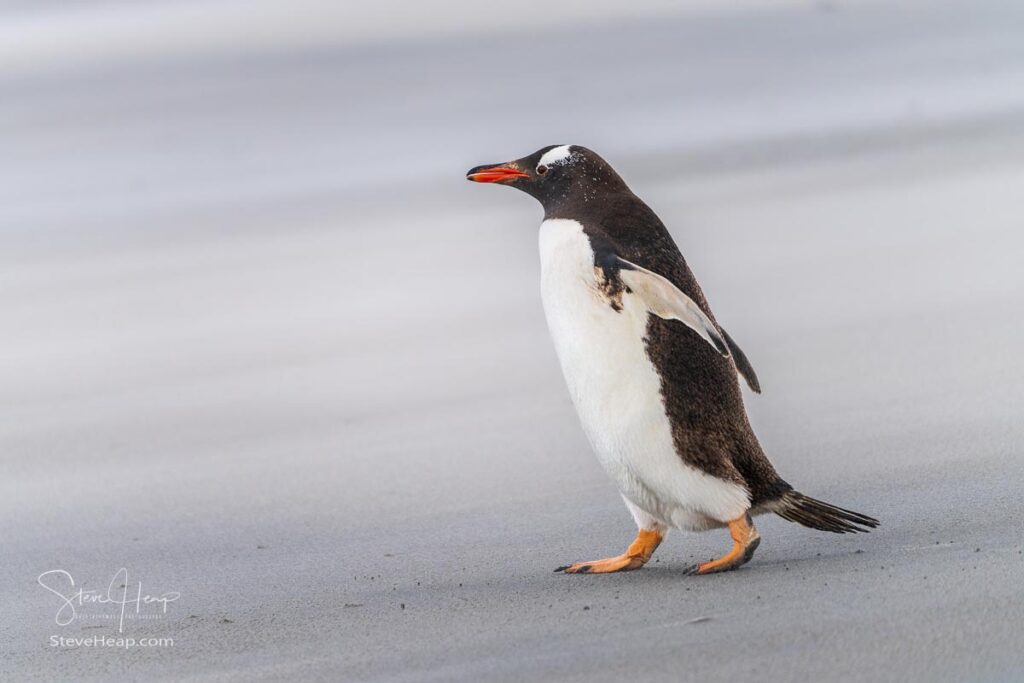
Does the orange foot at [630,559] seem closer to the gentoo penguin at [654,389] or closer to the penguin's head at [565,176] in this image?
the gentoo penguin at [654,389]

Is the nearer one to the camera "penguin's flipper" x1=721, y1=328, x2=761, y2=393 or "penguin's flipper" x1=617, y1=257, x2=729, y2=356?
"penguin's flipper" x1=617, y1=257, x2=729, y2=356

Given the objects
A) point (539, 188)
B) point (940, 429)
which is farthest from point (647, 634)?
point (940, 429)

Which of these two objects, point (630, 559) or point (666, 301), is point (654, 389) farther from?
point (630, 559)

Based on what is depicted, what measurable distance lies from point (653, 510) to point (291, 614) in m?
0.65

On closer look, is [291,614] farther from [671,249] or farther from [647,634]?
[671,249]

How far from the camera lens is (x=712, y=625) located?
7.57ft

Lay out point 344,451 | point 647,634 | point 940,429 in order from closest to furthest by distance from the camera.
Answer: point 647,634 < point 940,429 < point 344,451

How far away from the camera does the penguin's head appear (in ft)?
9.10

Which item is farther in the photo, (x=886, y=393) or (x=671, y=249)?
(x=886, y=393)

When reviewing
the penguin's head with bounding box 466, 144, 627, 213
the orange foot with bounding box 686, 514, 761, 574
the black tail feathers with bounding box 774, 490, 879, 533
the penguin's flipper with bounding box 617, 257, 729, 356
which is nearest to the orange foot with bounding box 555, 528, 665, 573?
the orange foot with bounding box 686, 514, 761, 574

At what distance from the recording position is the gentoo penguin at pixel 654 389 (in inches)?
102
